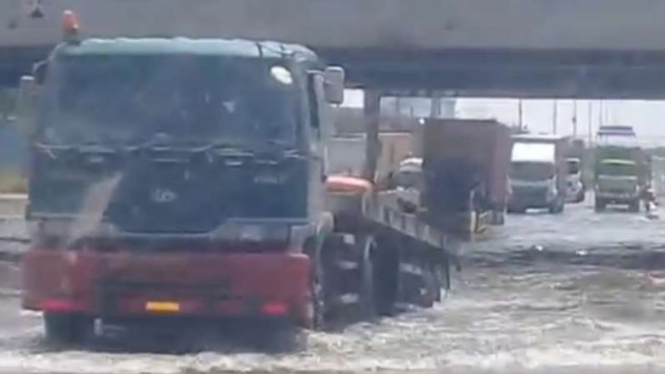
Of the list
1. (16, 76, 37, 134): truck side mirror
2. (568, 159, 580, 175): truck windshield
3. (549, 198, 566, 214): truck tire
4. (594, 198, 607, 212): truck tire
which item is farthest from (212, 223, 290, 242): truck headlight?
(568, 159, 580, 175): truck windshield

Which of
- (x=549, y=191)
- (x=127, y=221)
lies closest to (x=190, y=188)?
(x=127, y=221)

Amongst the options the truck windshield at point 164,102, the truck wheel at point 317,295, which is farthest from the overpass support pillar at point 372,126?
the truck windshield at point 164,102

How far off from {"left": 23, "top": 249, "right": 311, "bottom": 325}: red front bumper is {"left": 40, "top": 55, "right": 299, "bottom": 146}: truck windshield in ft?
3.40

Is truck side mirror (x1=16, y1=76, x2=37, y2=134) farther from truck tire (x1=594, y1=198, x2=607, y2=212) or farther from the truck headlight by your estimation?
truck tire (x1=594, y1=198, x2=607, y2=212)

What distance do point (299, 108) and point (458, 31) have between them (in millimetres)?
24218

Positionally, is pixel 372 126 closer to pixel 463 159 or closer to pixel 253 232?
pixel 463 159

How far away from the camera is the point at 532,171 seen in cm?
6981

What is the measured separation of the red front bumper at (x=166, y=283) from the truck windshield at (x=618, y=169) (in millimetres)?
56718

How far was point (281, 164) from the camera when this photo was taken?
55.1 ft

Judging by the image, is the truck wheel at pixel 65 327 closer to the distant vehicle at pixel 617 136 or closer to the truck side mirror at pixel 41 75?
the truck side mirror at pixel 41 75

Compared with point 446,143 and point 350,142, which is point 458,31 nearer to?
point 446,143

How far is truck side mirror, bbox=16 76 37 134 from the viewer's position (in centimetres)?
1691

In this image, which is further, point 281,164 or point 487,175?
point 487,175

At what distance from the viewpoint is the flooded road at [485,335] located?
1542 centimetres
